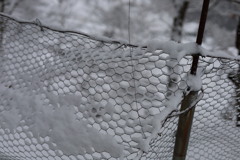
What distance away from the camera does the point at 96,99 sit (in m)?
1.53

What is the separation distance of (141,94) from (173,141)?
0.97 ft

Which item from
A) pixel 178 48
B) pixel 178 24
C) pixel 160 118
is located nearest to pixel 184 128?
pixel 160 118

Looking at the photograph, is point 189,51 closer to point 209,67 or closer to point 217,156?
point 209,67

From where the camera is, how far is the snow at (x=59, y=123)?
57.9 inches

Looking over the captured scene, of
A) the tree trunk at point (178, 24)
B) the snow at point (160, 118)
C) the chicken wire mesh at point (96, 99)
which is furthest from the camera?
the tree trunk at point (178, 24)

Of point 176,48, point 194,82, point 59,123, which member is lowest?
point 59,123

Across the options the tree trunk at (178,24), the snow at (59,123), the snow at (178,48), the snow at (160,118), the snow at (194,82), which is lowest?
the snow at (59,123)

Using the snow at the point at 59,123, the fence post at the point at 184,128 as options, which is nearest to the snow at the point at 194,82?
the fence post at the point at 184,128

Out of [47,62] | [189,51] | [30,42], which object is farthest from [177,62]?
[30,42]

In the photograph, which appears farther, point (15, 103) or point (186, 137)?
point (15, 103)

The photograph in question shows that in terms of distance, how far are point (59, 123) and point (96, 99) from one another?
234 millimetres

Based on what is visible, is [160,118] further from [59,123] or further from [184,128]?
[59,123]

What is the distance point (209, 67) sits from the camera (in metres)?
1.44

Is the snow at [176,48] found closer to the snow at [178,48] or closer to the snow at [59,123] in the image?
the snow at [178,48]
